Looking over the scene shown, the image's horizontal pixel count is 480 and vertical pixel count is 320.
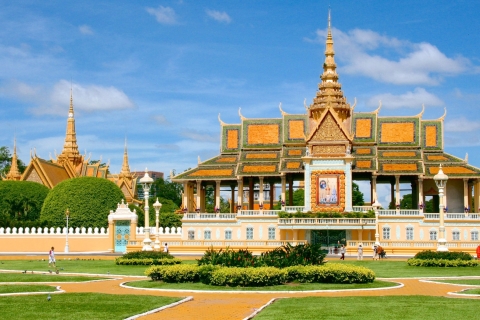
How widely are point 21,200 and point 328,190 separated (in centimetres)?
2837

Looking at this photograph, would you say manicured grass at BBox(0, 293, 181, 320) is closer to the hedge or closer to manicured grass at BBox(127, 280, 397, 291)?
manicured grass at BBox(127, 280, 397, 291)

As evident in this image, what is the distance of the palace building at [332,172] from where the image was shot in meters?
58.2

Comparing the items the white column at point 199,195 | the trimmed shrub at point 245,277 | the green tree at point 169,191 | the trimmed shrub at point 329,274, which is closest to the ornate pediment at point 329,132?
the white column at point 199,195

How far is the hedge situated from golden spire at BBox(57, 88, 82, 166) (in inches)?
2866

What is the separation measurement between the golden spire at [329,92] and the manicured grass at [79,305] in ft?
154

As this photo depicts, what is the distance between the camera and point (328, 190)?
60.4 m

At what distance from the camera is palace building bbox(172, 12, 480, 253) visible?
58.2m

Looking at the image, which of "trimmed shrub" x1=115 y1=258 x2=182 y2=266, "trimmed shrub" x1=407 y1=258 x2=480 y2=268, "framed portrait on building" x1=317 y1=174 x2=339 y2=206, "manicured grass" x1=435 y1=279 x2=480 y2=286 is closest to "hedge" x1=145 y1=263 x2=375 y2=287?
"manicured grass" x1=435 y1=279 x2=480 y2=286

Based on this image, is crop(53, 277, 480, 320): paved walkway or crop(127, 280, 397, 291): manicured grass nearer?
crop(53, 277, 480, 320): paved walkway

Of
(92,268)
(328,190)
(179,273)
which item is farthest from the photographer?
(328,190)

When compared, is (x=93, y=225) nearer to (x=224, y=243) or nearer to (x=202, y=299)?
(x=224, y=243)

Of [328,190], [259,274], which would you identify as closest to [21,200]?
[328,190]

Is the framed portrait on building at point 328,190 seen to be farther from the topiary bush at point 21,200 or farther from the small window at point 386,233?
the topiary bush at point 21,200

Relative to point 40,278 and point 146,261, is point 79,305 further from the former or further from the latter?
point 146,261
